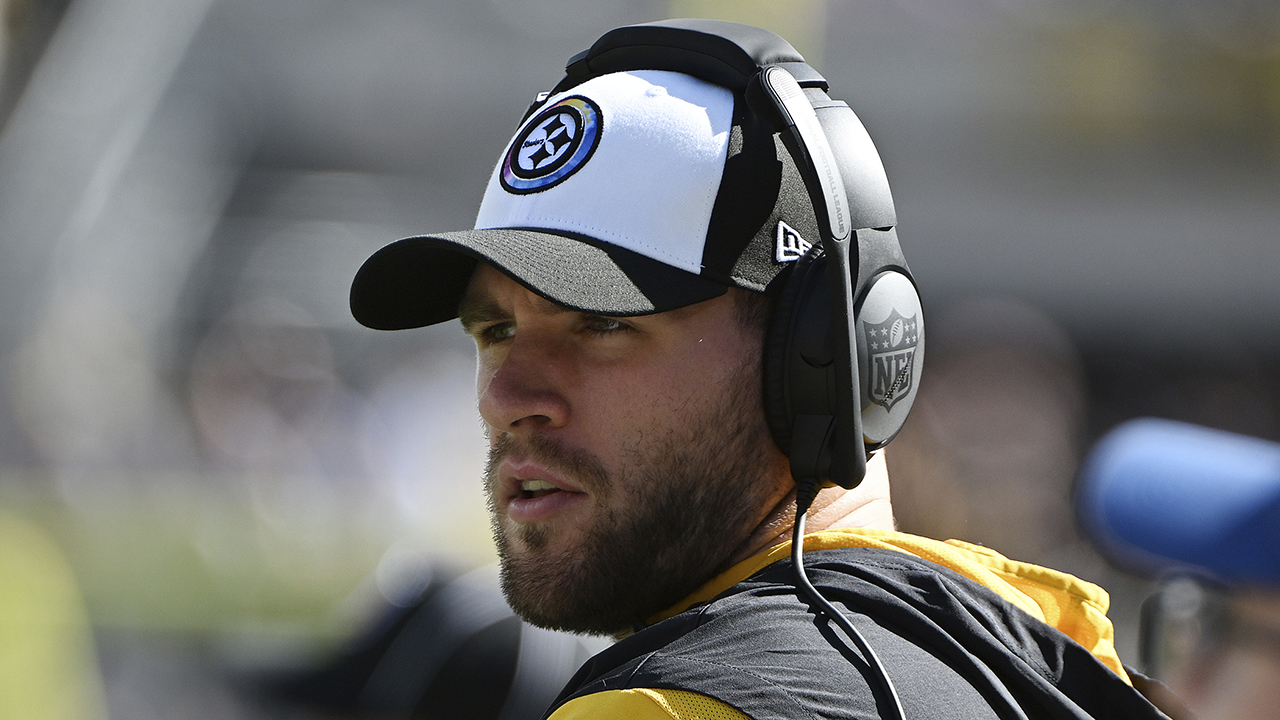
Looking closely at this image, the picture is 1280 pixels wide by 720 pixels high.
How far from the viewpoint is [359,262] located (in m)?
7.75

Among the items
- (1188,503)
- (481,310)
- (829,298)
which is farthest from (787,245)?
(1188,503)

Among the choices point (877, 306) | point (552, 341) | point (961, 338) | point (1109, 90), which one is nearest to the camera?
point (877, 306)

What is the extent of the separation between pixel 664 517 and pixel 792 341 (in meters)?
0.24

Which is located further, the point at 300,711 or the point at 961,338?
the point at 961,338

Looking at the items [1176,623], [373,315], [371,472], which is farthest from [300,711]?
[371,472]

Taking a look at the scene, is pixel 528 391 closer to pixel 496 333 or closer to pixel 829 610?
pixel 496 333

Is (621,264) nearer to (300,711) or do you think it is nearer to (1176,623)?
(1176,623)

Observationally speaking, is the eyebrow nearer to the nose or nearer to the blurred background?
the nose

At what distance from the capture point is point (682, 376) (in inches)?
55.8

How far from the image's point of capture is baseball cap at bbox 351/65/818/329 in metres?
1.38

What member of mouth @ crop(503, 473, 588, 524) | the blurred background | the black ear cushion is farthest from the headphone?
the blurred background

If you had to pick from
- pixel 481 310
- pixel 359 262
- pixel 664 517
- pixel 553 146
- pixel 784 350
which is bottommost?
pixel 359 262

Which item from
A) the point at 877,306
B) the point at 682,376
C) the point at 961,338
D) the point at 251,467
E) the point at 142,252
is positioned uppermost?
the point at 961,338

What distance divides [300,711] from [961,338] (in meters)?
3.26
